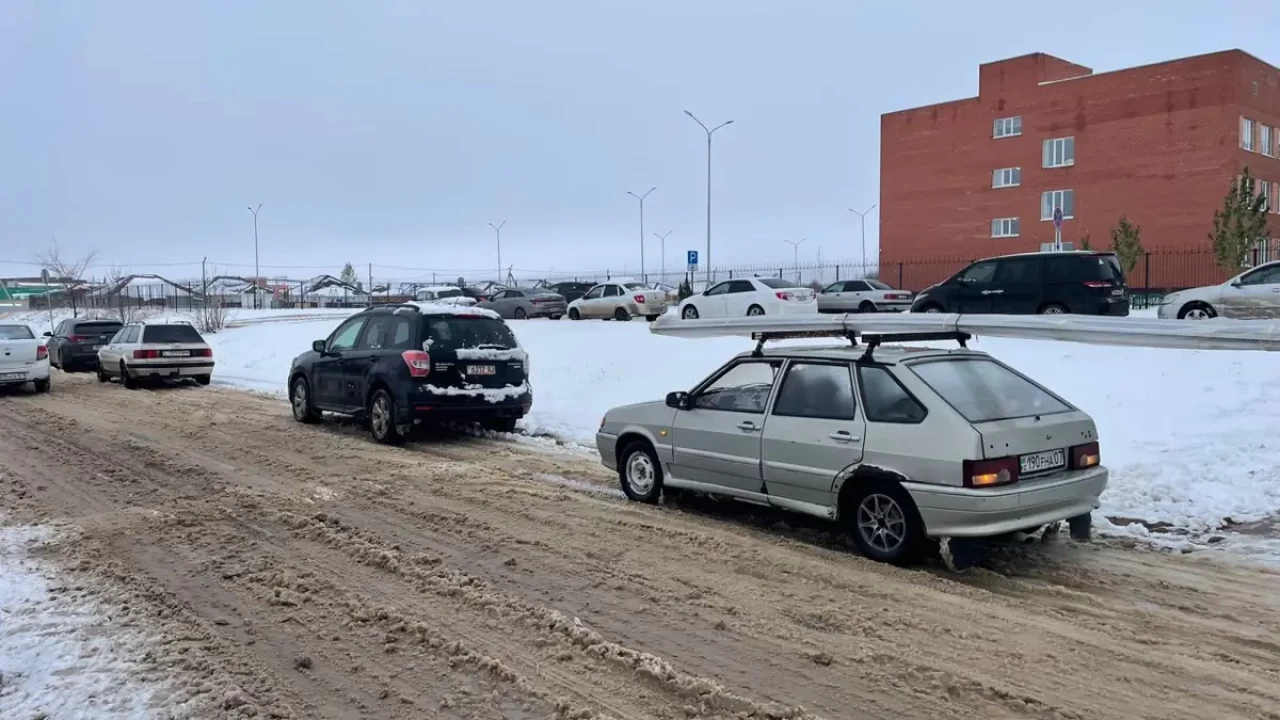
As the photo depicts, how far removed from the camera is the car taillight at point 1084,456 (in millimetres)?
6410

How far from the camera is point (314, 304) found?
219ft

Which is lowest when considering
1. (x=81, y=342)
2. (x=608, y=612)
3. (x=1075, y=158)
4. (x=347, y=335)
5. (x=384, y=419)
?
(x=608, y=612)

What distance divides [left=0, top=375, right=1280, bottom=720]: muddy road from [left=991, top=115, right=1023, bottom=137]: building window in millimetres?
46273

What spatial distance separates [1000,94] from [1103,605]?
1924 inches

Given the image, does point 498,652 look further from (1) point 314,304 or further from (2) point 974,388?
(1) point 314,304

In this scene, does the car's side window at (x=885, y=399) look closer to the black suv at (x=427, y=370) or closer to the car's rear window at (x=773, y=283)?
the black suv at (x=427, y=370)

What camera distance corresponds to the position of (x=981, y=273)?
19.6 meters

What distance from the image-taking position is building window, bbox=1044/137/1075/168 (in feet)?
154

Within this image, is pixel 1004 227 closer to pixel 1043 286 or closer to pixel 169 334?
pixel 1043 286

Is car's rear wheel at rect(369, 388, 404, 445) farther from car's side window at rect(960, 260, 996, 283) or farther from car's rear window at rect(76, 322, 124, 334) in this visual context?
car's rear window at rect(76, 322, 124, 334)

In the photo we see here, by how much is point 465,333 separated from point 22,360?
11589 millimetres

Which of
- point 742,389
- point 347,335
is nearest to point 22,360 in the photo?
point 347,335

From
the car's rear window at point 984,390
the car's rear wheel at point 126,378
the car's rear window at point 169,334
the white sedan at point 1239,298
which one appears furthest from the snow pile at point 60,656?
the white sedan at point 1239,298

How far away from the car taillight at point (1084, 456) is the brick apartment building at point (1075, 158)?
3647cm
